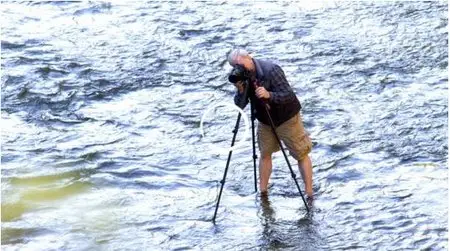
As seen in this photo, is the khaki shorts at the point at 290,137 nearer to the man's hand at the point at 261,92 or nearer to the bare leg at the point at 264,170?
the bare leg at the point at 264,170

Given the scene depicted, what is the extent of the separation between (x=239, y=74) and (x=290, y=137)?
3.60ft

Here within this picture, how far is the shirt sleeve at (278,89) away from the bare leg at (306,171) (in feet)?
3.06

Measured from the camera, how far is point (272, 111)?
994 cm

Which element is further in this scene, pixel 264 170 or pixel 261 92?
pixel 264 170

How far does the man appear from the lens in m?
9.56

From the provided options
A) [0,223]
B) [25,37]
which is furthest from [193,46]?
[0,223]

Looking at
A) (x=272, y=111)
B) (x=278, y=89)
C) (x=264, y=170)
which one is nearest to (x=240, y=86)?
(x=278, y=89)

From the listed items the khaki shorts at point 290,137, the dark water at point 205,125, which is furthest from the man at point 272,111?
the dark water at point 205,125

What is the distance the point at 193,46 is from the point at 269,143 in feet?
21.4

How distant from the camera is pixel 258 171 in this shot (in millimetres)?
11359

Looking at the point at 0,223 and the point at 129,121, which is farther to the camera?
the point at 129,121

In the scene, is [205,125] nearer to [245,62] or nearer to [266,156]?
[266,156]

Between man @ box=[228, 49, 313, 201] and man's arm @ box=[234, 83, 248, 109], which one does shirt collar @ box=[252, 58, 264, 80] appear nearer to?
man @ box=[228, 49, 313, 201]

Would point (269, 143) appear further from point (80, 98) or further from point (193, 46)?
point (193, 46)
